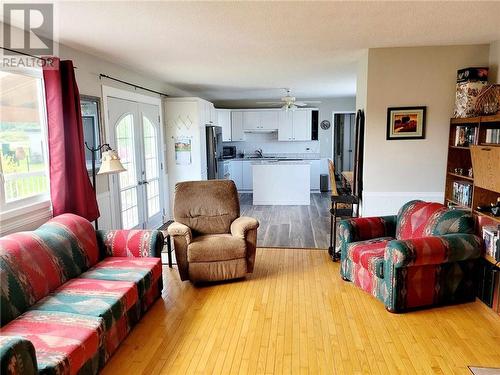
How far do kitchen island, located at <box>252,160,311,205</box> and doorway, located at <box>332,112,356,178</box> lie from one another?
6.42 ft

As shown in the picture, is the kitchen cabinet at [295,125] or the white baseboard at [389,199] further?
the kitchen cabinet at [295,125]

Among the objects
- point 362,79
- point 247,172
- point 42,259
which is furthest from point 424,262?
point 247,172

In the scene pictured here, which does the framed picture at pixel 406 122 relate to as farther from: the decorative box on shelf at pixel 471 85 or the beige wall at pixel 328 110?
the beige wall at pixel 328 110

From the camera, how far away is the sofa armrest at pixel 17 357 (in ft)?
5.15

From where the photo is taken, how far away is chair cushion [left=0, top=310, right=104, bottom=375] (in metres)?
1.81

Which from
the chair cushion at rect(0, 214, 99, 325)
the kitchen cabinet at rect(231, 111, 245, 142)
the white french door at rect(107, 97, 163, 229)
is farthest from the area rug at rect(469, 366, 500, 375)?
the kitchen cabinet at rect(231, 111, 245, 142)

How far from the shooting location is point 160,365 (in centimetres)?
238

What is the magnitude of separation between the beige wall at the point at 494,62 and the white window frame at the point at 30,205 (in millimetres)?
4568

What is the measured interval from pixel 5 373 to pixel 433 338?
104 inches

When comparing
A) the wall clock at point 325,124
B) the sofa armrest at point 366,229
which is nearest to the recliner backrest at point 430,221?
the sofa armrest at point 366,229

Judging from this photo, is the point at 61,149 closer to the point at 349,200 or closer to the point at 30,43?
the point at 30,43

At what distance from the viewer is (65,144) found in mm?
3447

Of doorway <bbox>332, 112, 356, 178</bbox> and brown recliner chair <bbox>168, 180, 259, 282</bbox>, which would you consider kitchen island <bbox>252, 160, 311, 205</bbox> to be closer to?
doorway <bbox>332, 112, 356, 178</bbox>

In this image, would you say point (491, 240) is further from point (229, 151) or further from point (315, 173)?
point (229, 151)
